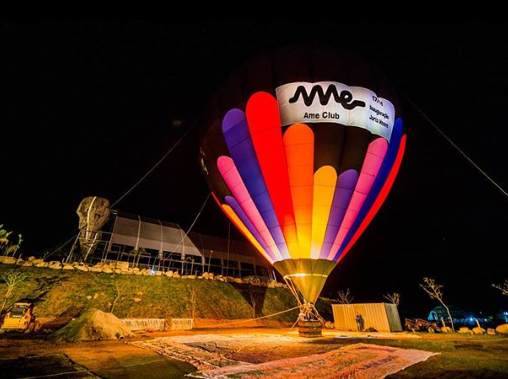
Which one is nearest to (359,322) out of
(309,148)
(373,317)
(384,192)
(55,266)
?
(373,317)

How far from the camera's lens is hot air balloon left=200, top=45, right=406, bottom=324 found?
1065cm

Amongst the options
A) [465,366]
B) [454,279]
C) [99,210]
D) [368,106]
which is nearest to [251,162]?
[368,106]

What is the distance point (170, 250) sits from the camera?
31891mm

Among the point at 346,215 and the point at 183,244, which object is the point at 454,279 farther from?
the point at 346,215

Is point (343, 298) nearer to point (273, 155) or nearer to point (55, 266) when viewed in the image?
point (273, 155)

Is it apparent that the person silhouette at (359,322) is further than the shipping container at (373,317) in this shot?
Yes

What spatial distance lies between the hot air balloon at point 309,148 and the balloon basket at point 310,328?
1.37ft

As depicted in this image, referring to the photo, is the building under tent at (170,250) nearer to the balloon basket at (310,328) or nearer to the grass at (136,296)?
the grass at (136,296)

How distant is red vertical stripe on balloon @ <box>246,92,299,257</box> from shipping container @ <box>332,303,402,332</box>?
1033cm

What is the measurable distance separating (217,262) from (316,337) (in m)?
25.2

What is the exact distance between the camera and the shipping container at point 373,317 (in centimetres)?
1669

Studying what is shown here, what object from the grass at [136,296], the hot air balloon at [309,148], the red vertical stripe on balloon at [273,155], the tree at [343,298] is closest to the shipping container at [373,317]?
the grass at [136,296]

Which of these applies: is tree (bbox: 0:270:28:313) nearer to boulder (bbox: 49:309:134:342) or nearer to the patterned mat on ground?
boulder (bbox: 49:309:134:342)

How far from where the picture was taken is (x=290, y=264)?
11.1m
